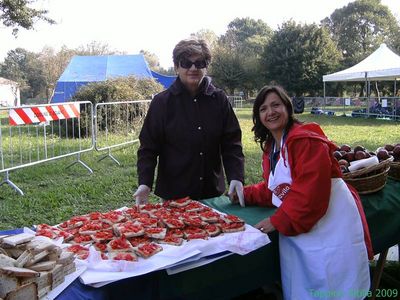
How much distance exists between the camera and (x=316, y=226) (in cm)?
203

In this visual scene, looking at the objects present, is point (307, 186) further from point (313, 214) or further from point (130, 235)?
point (130, 235)

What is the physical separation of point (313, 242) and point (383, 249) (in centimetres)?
97

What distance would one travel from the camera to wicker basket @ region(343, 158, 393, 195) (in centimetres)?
260

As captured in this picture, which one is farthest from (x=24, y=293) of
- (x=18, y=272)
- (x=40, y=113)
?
(x=40, y=113)

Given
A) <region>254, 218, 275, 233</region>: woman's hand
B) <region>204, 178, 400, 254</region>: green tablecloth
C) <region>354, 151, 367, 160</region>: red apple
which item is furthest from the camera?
<region>354, 151, 367, 160</region>: red apple

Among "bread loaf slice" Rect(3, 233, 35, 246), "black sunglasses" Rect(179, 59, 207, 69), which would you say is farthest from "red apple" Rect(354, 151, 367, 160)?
"bread loaf slice" Rect(3, 233, 35, 246)

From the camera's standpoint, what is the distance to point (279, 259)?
2.18 meters

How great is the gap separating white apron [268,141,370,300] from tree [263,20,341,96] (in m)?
35.4

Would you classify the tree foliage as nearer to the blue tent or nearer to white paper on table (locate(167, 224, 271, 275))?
the blue tent

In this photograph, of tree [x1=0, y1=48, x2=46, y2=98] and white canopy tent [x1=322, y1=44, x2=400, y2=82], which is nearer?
white canopy tent [x1=322, y1=44, x2=400, y2=82]

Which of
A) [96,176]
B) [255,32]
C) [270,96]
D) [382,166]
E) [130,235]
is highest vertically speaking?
[255,32]

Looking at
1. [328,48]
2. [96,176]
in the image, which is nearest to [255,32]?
[328,48]

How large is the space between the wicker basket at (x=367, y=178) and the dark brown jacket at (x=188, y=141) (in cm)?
73

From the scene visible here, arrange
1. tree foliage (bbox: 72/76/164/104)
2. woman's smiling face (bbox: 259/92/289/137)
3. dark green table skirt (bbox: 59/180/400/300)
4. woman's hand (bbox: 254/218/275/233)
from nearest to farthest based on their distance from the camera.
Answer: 1. dark green table skirt (bbox: 59/180/400/300)
2. woman's hand (bbox: 254/218/275/233)
3. woman's smiling face (bbox: 259/92/289/137)
4. tree foliage (bbox: 72/76/164/104)
